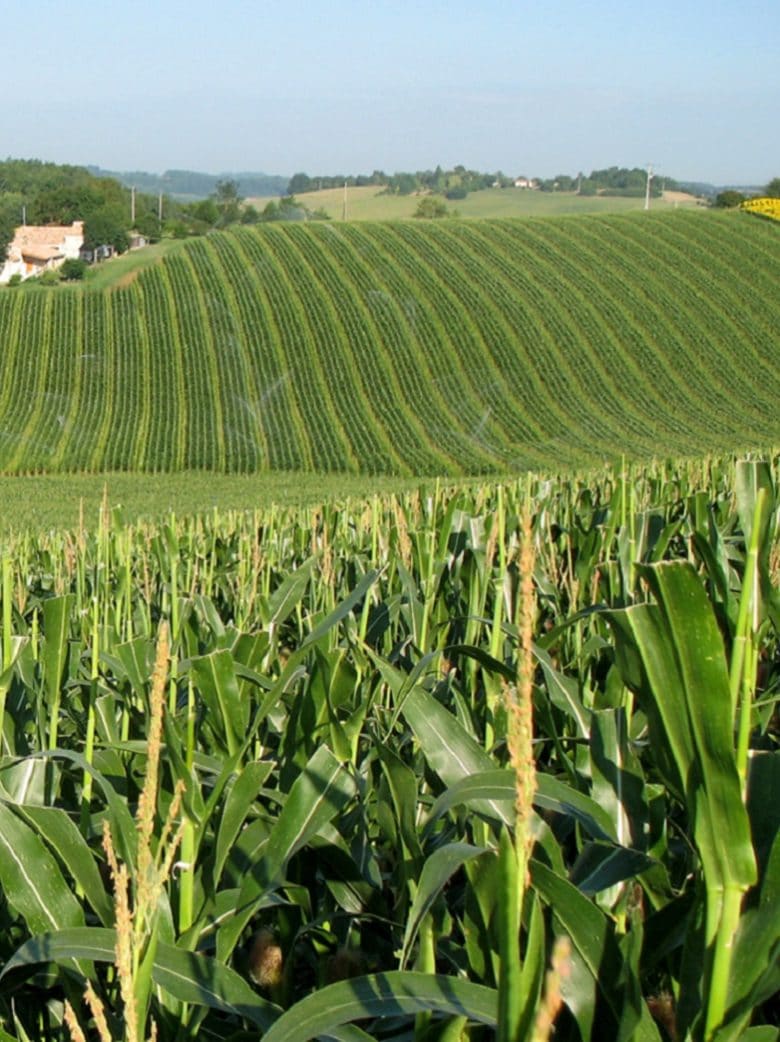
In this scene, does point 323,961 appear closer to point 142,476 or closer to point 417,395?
point 142,476

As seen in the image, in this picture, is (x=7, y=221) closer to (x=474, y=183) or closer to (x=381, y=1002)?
(x=474, y=183)

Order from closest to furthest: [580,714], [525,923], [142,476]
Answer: [525,923], [580,714], [142,476]

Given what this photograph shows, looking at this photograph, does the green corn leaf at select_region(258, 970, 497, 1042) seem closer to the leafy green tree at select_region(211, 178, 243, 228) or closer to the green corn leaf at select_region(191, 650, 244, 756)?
the green corn leaf at select_region(191, 650, 244, 756)

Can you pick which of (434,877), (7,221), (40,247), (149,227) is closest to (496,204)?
(149,227)

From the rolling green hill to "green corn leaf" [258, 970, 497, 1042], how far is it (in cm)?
3003

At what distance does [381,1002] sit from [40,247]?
108255 millimetres

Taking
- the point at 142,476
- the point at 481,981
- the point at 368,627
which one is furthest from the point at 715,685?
the point at 142,476

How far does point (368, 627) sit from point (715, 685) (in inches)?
85.2

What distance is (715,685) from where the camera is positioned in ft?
3.90

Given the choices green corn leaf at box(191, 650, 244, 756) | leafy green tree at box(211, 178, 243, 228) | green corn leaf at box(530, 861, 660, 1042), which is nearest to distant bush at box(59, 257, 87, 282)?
green corn leaf at box(191, 650, 244, 756)

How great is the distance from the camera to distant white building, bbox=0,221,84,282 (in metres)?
98.6

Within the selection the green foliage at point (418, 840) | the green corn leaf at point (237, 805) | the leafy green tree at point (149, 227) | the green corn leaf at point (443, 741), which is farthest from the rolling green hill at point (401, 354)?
the leafy green tree at point (149, 227)

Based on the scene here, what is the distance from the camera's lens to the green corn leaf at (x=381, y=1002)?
1.21 m

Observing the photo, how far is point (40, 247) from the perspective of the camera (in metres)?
103
